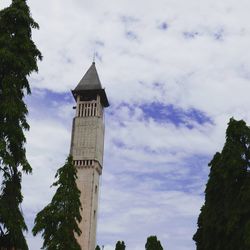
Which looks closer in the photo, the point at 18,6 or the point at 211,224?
the point at 18,6

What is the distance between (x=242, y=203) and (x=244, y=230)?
1.57 metres

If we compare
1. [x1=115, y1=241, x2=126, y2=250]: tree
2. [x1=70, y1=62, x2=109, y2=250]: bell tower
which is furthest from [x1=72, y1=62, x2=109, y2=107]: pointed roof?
[x1=115, y1=241, x2=126, y2=250]: tree

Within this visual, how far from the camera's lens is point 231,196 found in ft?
89.2

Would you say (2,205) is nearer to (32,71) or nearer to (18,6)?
(32,71)

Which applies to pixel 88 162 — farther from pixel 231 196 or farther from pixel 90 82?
pixel 231 196

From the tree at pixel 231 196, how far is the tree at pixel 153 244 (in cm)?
2881

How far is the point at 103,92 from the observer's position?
91250 millimetres

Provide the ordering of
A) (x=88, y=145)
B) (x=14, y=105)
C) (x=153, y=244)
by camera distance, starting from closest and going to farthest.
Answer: (x=14, y=105), (x=153, y=244), (x=88, y=145)

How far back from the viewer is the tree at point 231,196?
84.4 ft

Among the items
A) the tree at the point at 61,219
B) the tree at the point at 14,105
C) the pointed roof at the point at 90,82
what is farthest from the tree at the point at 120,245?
the tree at the point at 14,105

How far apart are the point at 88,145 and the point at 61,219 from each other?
5611cm

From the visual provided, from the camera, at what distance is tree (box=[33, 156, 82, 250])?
29.9m

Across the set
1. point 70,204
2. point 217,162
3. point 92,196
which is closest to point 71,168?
point 70,204

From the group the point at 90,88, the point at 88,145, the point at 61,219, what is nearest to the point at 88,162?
the point at 88,145
